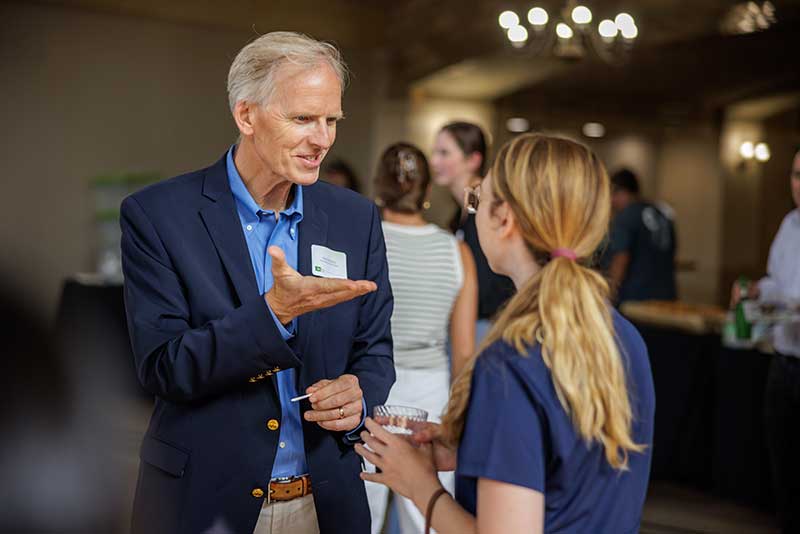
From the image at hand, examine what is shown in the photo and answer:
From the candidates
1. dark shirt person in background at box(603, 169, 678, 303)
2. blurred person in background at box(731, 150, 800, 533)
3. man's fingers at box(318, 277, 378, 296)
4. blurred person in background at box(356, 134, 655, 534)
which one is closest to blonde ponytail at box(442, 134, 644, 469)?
blurred person in background at box(356, 134, 655, 534)

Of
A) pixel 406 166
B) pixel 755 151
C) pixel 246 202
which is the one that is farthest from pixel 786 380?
pixel 755 151

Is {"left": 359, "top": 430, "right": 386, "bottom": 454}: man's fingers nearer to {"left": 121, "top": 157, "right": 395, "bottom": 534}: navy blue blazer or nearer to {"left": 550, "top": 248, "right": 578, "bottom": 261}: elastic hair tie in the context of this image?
{"left": 121, "top": 157, "right": 395, "bottom": 534}: navy blue blazer

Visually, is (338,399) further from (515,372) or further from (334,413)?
(515,372)

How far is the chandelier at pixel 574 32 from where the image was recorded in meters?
5.71

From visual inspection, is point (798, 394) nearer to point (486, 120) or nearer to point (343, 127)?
→ point (343, 127)

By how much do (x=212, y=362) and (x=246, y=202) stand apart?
0.33m

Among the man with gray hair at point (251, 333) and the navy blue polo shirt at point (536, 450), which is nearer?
the navy blue polo shirt at point (536, 450)

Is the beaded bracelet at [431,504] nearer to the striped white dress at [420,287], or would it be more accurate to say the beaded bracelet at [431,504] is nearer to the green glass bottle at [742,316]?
the striped white dress at [420,287]

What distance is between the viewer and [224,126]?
8.74 m

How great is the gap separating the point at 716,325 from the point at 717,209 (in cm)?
533

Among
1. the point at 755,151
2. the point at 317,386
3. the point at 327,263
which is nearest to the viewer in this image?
the point at 317,386

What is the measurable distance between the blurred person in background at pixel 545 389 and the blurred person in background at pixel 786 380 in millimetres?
2318

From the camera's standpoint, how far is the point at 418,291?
9.28 ft

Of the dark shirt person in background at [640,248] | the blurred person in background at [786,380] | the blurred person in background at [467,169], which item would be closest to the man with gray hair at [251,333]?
the blurred person in background at [467,169]
